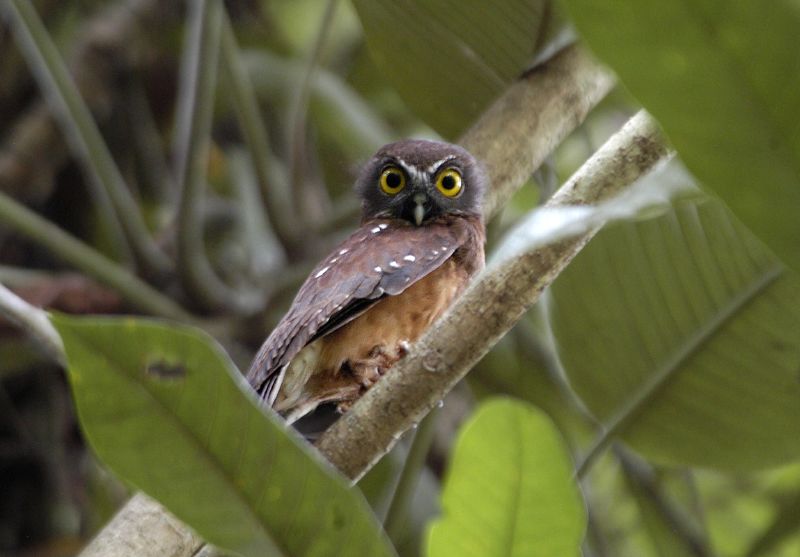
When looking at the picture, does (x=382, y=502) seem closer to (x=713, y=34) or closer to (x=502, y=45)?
(x=502, y=45)

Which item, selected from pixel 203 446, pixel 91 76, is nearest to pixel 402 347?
pixel 203 446

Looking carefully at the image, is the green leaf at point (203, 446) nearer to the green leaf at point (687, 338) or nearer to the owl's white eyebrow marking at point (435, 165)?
the green leaf at point (687, 338)

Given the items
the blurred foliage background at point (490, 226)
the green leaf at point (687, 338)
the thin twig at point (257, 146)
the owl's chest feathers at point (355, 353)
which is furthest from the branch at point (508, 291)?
the thin twig at point (257, 146)

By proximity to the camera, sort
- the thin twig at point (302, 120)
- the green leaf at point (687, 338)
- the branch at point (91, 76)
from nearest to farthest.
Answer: the green leaf at point (687, 338) → the thin twig at point (302, 120) → the branch at point (91, 76)

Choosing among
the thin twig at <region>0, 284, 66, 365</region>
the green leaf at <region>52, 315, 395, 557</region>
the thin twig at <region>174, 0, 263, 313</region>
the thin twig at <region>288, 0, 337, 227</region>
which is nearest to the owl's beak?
the thin twig at <region>288, 0, 337, 227</region>

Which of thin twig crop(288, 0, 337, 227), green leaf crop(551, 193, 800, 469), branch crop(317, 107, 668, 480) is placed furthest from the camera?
thin twig crop(288, 0, 337, 227)

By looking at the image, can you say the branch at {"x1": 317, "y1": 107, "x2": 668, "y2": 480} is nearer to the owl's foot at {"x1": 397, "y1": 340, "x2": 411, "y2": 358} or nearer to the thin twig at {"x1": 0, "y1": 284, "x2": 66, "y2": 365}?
the thin twig at {"x1": 0, "y1": 284, "x2": 66, "y2": 365}

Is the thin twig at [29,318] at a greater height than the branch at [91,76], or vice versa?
the branch at [91,76]

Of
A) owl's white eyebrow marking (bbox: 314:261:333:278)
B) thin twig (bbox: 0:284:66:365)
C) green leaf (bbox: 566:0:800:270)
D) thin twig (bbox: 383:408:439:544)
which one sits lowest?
thin twig (bbox: 383:408:439:544)
